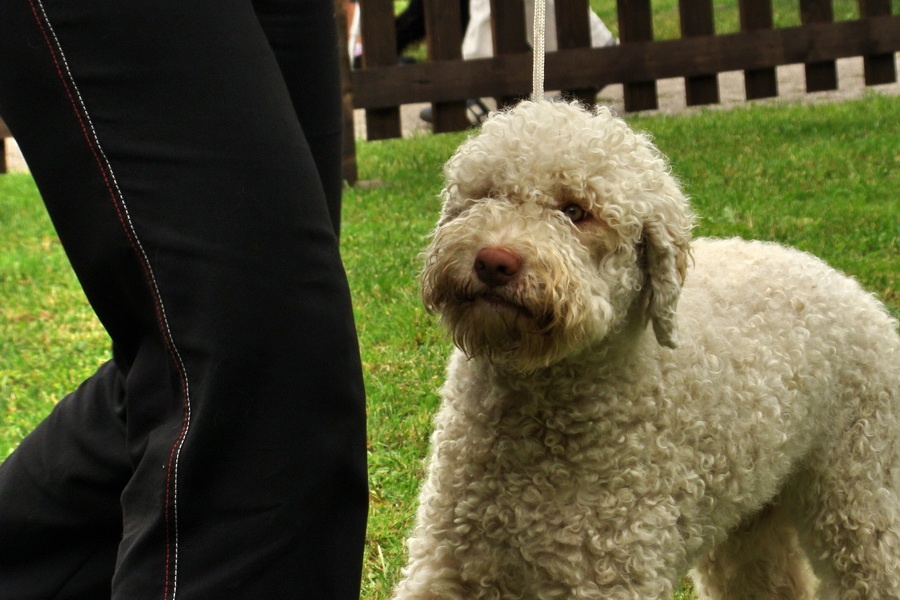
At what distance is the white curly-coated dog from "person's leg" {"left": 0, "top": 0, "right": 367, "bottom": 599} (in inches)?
19.9

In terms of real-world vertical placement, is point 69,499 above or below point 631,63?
below

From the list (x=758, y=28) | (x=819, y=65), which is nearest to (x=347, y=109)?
(x=758, y=28)

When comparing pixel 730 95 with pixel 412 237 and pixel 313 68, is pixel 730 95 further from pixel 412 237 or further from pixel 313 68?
pixel 313 68

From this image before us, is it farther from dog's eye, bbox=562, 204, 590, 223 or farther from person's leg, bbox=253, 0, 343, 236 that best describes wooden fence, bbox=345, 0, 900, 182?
dog's eye, bbox=562, 204, 590, 223

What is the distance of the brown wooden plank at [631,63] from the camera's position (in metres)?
8.73

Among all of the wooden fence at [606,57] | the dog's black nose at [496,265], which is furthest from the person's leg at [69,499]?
the wooden fence at [606,57]

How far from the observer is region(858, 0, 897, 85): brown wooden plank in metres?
9.78

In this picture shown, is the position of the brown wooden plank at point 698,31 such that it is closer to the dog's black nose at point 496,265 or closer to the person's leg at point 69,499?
the dog's black nose at point 496,265

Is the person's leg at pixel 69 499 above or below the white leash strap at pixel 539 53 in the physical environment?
below

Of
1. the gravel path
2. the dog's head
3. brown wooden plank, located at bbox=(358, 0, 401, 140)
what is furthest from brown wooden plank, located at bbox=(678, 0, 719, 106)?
the dog's head

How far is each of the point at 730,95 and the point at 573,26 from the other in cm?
368

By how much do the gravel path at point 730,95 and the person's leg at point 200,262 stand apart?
8.72 meters

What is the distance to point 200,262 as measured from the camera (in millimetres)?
1834

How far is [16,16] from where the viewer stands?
1.82 metres
